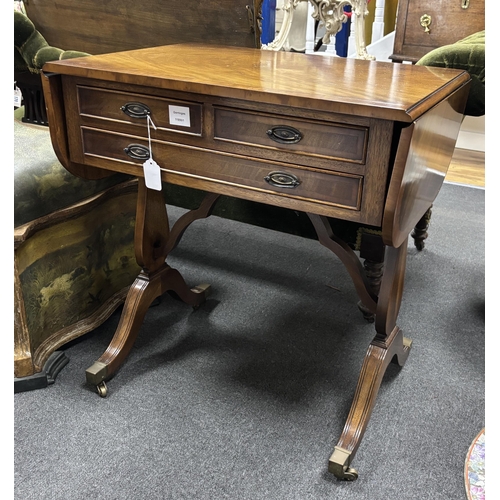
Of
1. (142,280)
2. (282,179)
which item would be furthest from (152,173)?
(142,280)

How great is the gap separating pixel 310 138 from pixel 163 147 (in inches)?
14.0

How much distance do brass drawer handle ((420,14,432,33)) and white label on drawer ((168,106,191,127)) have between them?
6.39ft

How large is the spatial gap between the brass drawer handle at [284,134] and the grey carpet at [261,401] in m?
0.71

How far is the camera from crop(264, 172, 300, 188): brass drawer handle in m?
1.13

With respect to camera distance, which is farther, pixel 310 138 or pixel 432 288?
pixel 432 288

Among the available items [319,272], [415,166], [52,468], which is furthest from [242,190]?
[319,272]

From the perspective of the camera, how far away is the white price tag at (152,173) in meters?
1.28

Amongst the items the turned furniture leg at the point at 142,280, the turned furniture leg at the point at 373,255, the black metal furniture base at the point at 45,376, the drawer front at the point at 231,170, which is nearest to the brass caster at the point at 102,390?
the turned furniture leg at the point at 142,280

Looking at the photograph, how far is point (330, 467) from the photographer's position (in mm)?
1249

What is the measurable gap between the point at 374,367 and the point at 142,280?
69cm

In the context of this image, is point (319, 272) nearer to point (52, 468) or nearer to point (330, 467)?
point (330, 467)

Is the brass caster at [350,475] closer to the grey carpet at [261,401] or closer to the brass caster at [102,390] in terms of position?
the grey carpet at [261,401]

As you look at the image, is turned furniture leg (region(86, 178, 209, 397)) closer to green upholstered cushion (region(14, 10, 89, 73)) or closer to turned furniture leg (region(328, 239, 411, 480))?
turned furniture leg (region(328, 239, 411, 480))

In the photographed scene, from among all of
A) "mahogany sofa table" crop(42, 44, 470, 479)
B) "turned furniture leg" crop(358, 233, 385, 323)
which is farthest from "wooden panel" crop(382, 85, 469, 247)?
"turned furniture leg" crop(358, 233, 385, 323)
